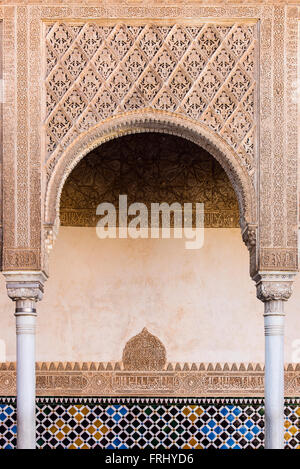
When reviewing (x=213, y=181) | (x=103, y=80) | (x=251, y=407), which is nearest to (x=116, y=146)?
(x=213, y=181)

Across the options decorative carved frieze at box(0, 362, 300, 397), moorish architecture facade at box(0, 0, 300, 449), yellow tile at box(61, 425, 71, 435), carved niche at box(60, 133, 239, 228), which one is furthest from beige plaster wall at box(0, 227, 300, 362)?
moorish architecture facade at box(0, 0, 300, 449)

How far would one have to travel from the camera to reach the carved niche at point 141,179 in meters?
9.37

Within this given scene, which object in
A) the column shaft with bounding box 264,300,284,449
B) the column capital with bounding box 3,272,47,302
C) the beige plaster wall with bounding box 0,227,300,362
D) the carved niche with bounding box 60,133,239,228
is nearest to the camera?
the column shaft with bounding box 264,300,284,449

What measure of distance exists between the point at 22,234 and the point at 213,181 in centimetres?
296

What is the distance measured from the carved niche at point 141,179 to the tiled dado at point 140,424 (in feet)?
6.14

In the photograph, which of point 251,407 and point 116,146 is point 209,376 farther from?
point 116,146

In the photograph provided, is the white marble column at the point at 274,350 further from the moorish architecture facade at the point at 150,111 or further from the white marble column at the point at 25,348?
the white marble column at the point at 25,348

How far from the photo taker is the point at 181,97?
23.5ft

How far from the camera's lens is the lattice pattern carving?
7.16 metres

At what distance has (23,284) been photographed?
7039 mm

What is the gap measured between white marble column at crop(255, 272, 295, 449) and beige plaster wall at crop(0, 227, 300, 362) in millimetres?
2145

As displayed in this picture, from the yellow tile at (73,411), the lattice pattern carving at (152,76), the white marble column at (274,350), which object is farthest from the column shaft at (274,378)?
the yellow tile at (73,411)

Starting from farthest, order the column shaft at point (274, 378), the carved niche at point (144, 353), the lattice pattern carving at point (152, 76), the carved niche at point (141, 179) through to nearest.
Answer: the carved niche at point (141, 179) → the carved niche at point (144, 353) → the lattice pattern carving at point (152, 76) → the column shaft at point (274, 378)

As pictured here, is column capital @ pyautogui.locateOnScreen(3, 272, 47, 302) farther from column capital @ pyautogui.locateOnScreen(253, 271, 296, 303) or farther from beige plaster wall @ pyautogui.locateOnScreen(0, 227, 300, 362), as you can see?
beige plaster wall @ pyautogui.locateOnScreen(0, 227, 300, 362)
